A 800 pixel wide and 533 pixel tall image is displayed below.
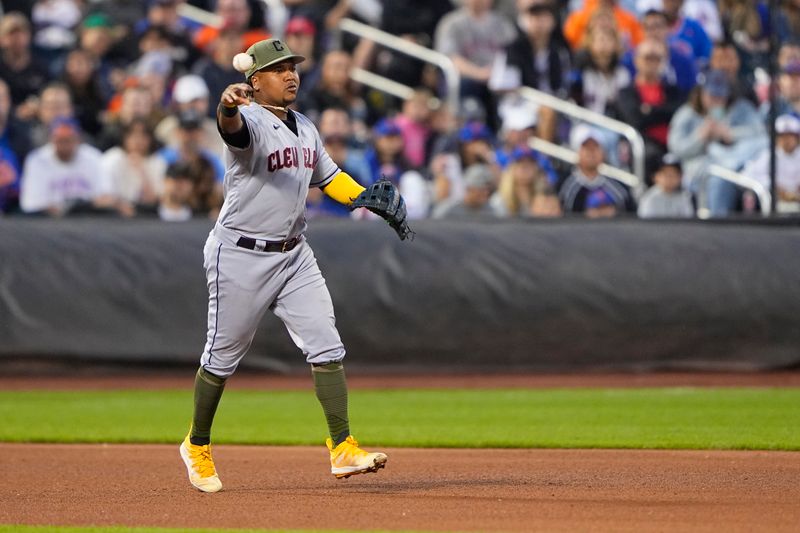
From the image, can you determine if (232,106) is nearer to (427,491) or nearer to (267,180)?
(267,180)

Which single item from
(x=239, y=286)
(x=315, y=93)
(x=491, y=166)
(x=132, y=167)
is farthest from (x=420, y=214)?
(x=239, y=286)

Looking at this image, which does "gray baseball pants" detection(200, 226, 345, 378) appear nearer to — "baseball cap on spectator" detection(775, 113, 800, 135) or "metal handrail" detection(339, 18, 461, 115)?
"baseball cap on spectator" detection(775, 113, 800, 135)

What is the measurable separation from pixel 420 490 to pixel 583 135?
876cm

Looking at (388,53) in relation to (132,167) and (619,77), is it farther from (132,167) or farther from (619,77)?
(132,167)

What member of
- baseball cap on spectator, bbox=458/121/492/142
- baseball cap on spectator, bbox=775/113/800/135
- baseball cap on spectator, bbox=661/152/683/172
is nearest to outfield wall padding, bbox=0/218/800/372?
baseball cap on spectator, bbox=661/152/683/172

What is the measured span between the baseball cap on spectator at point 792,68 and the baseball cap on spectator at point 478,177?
3.19 m

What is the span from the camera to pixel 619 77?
627 inches

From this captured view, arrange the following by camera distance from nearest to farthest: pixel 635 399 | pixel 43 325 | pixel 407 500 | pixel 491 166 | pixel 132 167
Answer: pixel 407 500 < pixel 635 399 < pixel 43 325 < pixel 132 167 < pixel 491 166

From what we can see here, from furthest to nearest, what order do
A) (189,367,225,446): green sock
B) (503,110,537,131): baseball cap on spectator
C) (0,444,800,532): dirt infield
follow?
(503,110,537,131): baseball cap on spectator, (189,367,225,446): green sock, (0,444,800,532): dirt infield

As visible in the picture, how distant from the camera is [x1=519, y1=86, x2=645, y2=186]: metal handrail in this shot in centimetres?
1448

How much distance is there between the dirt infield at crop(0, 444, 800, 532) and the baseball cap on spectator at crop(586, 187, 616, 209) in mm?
6104

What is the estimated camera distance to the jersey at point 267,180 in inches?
251

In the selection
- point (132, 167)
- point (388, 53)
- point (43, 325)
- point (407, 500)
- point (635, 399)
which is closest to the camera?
point (407, 500)

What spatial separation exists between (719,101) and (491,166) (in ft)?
8.65
